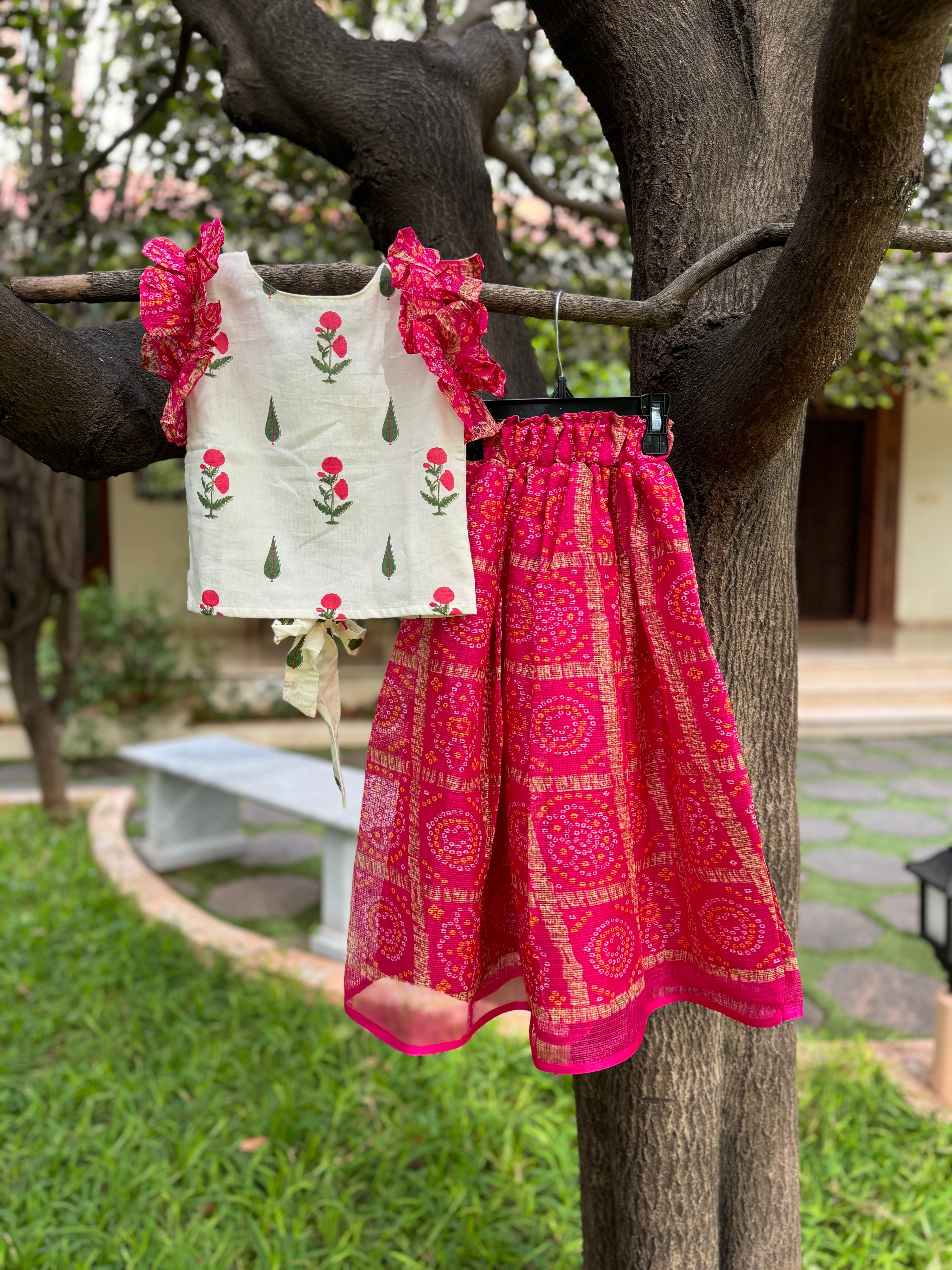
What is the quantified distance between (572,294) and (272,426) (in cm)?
43

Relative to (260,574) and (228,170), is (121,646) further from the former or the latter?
(260,574)

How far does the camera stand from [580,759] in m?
1.25

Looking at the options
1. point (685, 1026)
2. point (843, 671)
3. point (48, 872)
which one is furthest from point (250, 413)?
point (843, 671)

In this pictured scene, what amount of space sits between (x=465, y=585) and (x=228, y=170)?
3035 mm

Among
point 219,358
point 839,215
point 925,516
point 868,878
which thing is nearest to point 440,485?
point 219,358

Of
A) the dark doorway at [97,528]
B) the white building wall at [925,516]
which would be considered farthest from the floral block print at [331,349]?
the white building wall at [925,516]

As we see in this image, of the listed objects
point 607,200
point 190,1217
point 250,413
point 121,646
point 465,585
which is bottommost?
point 190,1217

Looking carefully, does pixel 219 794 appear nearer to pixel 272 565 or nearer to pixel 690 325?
pixel 272 565

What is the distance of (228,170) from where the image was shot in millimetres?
3607

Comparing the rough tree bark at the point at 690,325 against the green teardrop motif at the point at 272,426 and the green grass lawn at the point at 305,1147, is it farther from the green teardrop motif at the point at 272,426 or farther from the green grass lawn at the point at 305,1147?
the green grass lawn at the point at 305,1147

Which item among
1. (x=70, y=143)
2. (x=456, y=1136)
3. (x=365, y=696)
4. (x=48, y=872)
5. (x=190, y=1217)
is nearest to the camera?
(x=190, y=1217)

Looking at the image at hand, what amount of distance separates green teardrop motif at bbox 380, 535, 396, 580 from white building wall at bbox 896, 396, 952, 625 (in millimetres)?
10007

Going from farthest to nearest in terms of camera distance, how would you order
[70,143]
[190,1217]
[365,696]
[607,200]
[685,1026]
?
1. [365,696]
2. [607,200]
3. [70,143]
4. [190,1217]
5. [685,1026]

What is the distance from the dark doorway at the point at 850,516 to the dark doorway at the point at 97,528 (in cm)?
722
